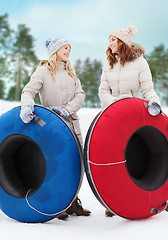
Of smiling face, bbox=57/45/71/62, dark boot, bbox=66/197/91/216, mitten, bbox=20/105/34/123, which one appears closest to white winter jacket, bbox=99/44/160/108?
smiling face, bbox=57/45/71/62

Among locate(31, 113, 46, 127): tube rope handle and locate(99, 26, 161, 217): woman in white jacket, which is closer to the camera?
locate(31, 113, 46, 127): tube rope handle

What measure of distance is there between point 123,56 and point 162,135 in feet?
2.48

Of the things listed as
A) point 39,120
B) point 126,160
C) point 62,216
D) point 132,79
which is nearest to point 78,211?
point 62,216

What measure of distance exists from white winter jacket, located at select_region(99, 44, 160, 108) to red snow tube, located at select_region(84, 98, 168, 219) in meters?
0.31

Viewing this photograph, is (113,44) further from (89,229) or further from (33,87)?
(89,229)

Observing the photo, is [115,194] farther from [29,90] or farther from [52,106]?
[29,90]

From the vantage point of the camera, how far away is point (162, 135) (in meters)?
2.21

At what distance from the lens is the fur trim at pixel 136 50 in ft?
7.99

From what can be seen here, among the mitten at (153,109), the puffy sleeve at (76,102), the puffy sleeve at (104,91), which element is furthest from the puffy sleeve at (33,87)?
the mitten at (153,109)

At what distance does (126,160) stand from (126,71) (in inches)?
32.2

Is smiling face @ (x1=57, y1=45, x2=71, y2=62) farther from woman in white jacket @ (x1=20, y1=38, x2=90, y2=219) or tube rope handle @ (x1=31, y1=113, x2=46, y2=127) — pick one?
tube rope handle @ (x1=31, y1=113, x2=46, y2=127)

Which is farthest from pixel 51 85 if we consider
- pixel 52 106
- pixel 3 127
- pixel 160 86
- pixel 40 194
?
pixel 160 86

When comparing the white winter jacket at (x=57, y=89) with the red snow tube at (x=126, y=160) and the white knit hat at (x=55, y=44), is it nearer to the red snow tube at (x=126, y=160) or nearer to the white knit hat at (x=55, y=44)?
the white knit hat at (x=55, y=44)

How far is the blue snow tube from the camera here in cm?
205
